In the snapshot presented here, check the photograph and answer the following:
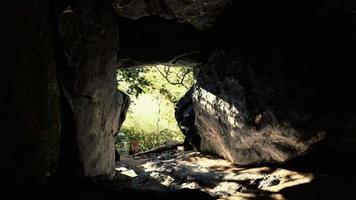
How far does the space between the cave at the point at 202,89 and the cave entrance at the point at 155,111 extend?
7.55 meters

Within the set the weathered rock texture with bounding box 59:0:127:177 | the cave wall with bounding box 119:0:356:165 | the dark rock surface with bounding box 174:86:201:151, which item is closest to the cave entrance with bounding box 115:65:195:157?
the dark rock surface with bounding box 174:86:201:151

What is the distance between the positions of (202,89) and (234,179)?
3.36 meters

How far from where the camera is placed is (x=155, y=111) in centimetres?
2484

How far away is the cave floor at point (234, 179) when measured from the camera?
908 cm

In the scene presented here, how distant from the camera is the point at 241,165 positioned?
11703 millimetres

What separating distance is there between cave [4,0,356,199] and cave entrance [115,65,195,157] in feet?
24.8

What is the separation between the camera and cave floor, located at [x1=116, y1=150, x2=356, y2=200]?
357 inches

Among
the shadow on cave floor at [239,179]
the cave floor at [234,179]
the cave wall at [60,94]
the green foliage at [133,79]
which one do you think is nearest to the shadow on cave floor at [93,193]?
the shadow on cave floor at [239,179]

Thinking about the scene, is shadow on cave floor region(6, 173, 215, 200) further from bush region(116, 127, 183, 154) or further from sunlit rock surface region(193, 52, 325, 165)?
bush region(116, 127, 183, 154)

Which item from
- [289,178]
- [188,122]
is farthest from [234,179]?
[188,122]

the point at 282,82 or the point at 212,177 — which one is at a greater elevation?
the point at 282,82

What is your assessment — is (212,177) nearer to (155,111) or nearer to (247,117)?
(247,117)

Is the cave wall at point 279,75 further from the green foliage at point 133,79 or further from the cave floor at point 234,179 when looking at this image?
the green foliage at point 133,79

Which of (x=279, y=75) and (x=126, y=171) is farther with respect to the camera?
(x=126, y=171)
